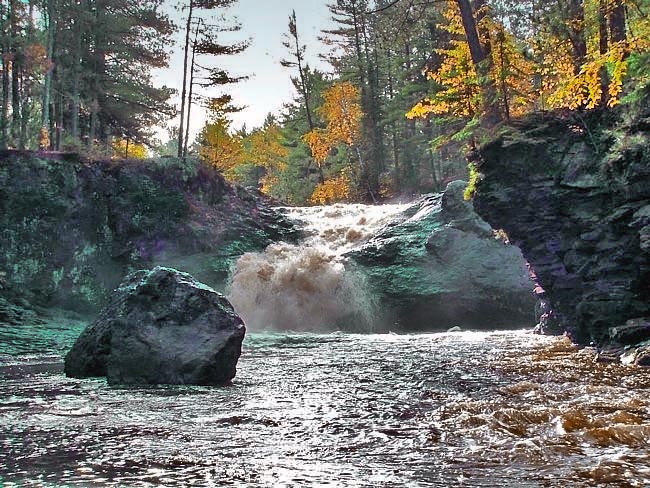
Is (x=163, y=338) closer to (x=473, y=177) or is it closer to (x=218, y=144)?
(x=473, y=177)

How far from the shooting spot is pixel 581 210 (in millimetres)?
11180

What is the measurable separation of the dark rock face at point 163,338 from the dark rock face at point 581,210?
6.89 meters

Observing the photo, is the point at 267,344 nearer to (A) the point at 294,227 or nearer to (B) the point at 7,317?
(B) the point at 7,317

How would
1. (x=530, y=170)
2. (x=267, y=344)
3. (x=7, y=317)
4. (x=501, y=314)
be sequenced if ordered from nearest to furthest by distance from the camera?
(x=530, y=170), (x=267, y=344), (x=7, y=317), (x=501, y=314)

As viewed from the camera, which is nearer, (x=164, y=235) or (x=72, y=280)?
(x=72, y=280)

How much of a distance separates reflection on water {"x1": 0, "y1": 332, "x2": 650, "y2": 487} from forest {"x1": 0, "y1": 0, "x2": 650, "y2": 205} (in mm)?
4268

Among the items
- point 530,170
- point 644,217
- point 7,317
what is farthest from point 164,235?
point 644,217

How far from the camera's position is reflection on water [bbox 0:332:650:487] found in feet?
12.6

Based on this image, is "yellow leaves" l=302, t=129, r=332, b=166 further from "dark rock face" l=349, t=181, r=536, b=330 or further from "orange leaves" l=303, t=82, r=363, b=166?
"dark rock face" l=349, t=181, r=536, b=330

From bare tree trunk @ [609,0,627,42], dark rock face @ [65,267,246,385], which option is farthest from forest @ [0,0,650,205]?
dark rock face @ [65,267,246,385]

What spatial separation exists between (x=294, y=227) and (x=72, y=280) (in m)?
9.97

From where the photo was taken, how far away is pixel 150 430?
16.9ft

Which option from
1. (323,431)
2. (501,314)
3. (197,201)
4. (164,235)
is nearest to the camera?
(323,431)

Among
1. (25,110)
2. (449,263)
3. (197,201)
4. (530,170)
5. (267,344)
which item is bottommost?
(267,344)
